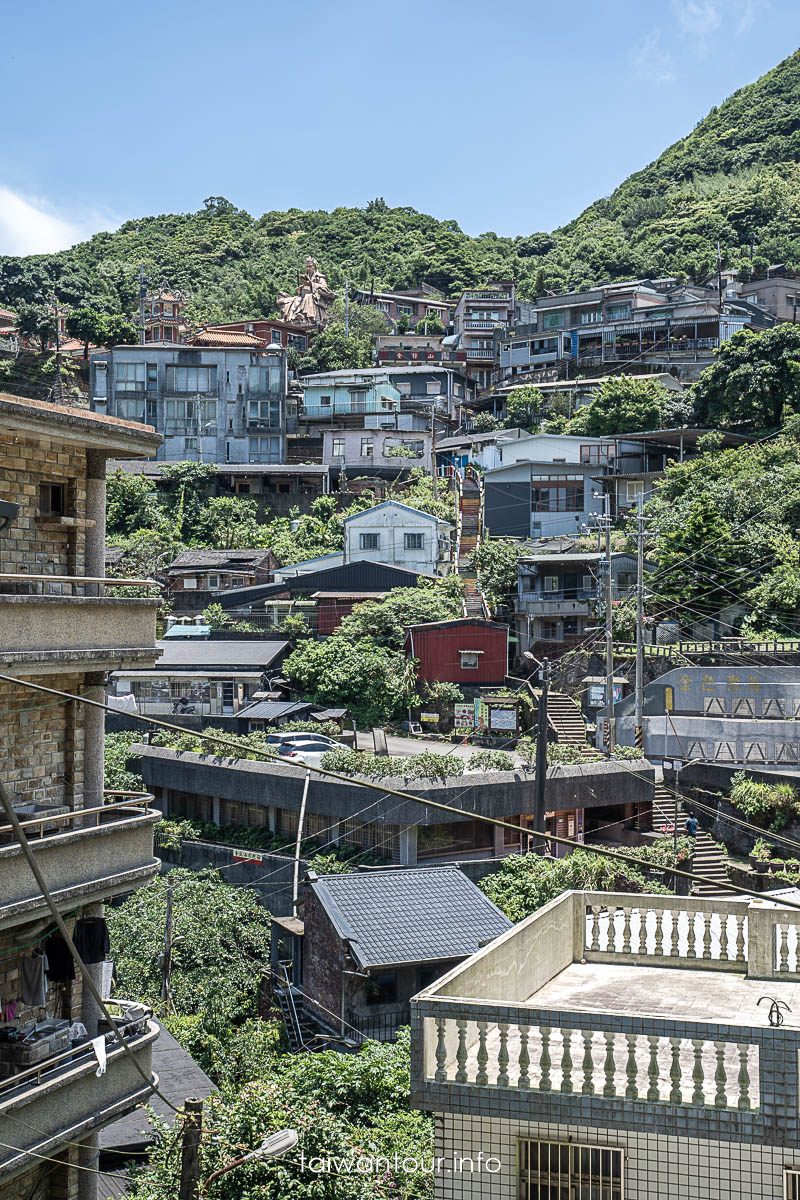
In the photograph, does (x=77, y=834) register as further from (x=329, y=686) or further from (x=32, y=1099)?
(x=329, y=686)

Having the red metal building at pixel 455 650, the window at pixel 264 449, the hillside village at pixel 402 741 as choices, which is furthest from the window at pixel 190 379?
the red metal building at pixel 455 650

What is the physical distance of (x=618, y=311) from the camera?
2778 inches

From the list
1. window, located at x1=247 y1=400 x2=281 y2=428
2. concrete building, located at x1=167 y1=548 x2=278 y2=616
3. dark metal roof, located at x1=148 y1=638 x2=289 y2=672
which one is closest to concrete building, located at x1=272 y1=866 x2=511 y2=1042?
dark metal roof, located at x1=148 y1=638 x2=289 y2=672

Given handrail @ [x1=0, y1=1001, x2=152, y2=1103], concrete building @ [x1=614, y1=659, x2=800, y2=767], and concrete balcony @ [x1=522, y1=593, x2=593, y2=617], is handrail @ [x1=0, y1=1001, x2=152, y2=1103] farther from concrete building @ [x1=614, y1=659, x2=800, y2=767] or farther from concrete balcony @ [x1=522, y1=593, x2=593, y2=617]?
concrete balcony @ [x1=522, y1=593, x2=593, y2=617]

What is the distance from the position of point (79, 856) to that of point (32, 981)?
4.39ft

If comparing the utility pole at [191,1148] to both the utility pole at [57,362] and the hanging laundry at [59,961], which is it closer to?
the hanging laundry at [59,961]

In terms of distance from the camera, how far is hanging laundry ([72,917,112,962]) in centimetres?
1120

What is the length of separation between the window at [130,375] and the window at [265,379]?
6.25 meters

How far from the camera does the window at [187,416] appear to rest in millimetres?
63344

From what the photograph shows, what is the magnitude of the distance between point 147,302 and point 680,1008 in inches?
3287

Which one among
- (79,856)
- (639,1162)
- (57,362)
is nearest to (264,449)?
(57,362)

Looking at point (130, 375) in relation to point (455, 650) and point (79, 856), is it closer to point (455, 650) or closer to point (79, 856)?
point (455, 650)

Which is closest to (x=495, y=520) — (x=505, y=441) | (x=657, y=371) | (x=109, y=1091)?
(x=505, y=441)

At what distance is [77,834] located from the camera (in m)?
10.4
